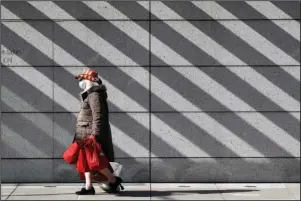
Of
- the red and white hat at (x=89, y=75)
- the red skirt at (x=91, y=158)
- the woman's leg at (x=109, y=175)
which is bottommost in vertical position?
the woman's leg at (x=109, y=175)

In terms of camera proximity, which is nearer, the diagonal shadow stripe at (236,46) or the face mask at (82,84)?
the face mask at (82,84)

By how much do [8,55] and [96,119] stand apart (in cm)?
217

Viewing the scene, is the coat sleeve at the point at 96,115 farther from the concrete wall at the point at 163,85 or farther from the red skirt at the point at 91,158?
the concrete wall at the point at 163,85

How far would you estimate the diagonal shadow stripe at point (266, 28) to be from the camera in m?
11.3

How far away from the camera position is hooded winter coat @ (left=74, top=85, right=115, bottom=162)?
10.1 meters

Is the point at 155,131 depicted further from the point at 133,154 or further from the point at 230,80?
the point at 230,80

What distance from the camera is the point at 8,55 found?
37.0 feet

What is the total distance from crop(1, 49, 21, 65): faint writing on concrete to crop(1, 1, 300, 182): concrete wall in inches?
0.6

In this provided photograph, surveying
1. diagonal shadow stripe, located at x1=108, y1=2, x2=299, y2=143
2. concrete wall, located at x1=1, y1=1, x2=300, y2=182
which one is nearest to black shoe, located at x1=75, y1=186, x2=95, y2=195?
concrete wall, located at x1=1, y1=1, x2=300, y2=182

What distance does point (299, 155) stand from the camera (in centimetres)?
1141

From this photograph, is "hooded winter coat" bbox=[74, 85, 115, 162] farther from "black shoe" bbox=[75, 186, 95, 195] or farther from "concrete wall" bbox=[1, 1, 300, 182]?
"concrete wall" bbox=[1, 1, 300, 182]

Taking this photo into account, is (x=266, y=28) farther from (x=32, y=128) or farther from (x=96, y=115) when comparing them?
(x=32, y=128)

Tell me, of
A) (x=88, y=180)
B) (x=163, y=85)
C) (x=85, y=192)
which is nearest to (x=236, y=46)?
(x=163, y=85)

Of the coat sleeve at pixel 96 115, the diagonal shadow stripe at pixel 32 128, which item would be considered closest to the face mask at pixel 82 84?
the coat sleeve at pixel 96 115
